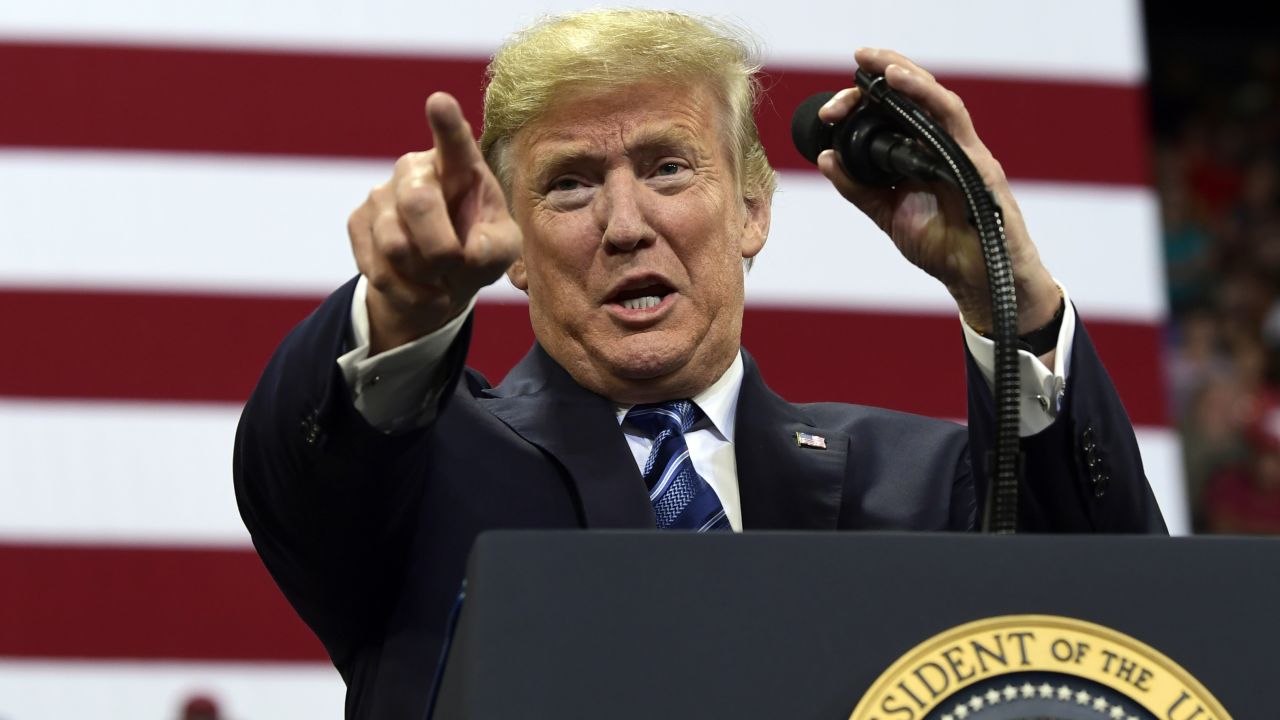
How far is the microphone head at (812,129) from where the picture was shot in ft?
4.01

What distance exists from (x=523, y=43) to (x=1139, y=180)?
1789mm

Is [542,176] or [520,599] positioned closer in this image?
[520,599]

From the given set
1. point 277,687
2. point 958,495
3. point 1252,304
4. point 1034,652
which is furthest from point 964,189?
point 1252,304

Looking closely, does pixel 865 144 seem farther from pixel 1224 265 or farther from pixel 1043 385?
pixel 1224 265

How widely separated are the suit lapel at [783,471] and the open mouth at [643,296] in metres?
0.12

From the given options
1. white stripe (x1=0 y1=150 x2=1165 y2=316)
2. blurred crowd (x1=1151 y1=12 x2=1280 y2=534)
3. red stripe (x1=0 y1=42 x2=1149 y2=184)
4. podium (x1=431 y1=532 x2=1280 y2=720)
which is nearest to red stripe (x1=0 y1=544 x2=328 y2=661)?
white stripe (x1=0 y1=150 x2=1165 y2=316)

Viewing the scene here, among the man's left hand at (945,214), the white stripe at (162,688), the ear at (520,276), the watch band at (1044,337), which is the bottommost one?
the white stripe at (162,688)

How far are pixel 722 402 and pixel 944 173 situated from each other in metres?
0.45

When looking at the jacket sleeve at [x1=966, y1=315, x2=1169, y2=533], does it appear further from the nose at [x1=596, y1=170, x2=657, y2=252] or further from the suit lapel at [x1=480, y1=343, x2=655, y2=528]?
the nose at [x1=596, y1=170, x2=657, y2=252]

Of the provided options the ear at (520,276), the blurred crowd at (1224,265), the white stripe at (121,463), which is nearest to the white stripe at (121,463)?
the white stripe at (121,463)

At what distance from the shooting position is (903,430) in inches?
58.3

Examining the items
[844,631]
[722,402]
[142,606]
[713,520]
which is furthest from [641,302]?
[142,606]

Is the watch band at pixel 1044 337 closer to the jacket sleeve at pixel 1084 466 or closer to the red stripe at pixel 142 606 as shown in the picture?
the jacket sleeve at pixel 1084 466

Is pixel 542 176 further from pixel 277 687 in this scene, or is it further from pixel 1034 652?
pixel 277 687
